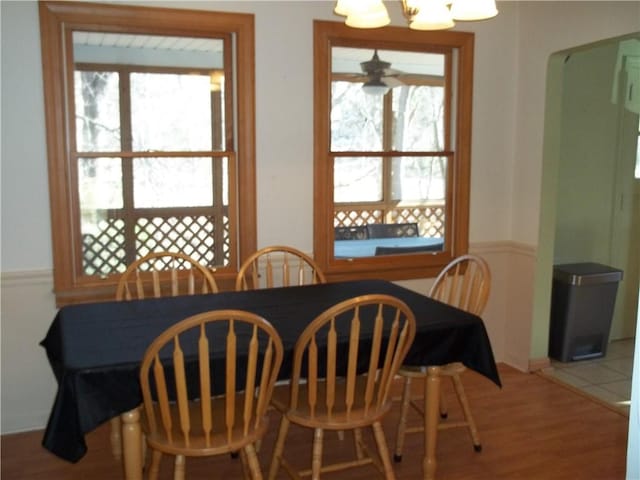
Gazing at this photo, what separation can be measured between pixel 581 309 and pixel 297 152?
214 centimetres

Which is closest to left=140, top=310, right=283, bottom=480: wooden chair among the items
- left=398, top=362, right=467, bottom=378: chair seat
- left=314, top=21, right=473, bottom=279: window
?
left=398, top=362, right=467, bottom=378: chair seat

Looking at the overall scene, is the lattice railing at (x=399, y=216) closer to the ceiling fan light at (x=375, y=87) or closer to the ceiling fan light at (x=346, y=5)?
the ceiling fan light at (x=375, y=87)

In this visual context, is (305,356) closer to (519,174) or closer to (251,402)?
(251,402)

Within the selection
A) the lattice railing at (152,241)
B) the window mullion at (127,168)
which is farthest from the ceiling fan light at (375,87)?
the window mullion at (127,168)

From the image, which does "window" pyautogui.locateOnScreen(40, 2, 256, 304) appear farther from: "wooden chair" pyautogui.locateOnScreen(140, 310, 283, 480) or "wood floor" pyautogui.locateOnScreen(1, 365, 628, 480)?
"wooden chair" pyautogui.locateOnScreen(140, 310, 283, 480)

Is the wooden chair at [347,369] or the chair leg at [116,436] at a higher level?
the wooden chair at [347,369]

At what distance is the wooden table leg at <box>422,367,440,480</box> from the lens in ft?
7.95

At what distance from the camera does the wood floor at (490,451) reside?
265 cm

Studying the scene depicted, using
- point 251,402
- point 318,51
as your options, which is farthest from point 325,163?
point 251,402

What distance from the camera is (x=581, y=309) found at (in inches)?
159

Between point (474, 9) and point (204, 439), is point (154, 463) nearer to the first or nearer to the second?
point (204, 439)

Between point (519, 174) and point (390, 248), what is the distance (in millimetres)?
955

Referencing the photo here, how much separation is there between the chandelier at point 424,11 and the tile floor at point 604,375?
2.35 m

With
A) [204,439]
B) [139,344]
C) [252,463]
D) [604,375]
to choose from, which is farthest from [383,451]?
[604,375]
